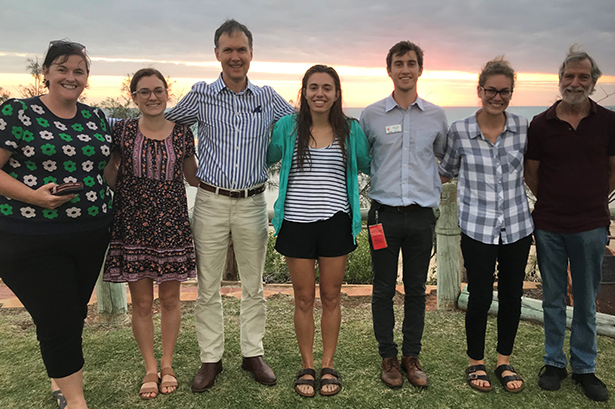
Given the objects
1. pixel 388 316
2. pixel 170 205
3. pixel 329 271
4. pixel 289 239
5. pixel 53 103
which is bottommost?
pixel 388 316

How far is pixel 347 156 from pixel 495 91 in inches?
40.7

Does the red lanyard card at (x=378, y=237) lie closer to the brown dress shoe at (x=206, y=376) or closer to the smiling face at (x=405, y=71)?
the smiling face at (x=405, y=71)

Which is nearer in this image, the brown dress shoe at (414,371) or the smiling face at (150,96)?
the smiling face at (150,96)

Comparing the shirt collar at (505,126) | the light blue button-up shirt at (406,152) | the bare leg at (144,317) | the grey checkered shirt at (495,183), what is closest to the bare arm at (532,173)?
the grey checkered shirt at (495,183)

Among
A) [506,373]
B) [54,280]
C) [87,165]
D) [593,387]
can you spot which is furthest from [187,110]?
[593,387]

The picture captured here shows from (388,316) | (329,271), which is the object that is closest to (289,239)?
(329,271)

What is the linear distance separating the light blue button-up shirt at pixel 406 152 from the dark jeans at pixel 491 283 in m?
0.46

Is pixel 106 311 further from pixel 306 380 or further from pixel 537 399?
pixel 537 399

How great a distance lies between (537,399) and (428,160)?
1.75 metres

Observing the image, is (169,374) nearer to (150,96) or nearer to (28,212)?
(28,212)

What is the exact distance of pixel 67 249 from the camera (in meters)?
2.76

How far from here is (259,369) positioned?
11.6 ft

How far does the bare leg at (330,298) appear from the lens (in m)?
3.17

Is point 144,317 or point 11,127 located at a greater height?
point 11,127
